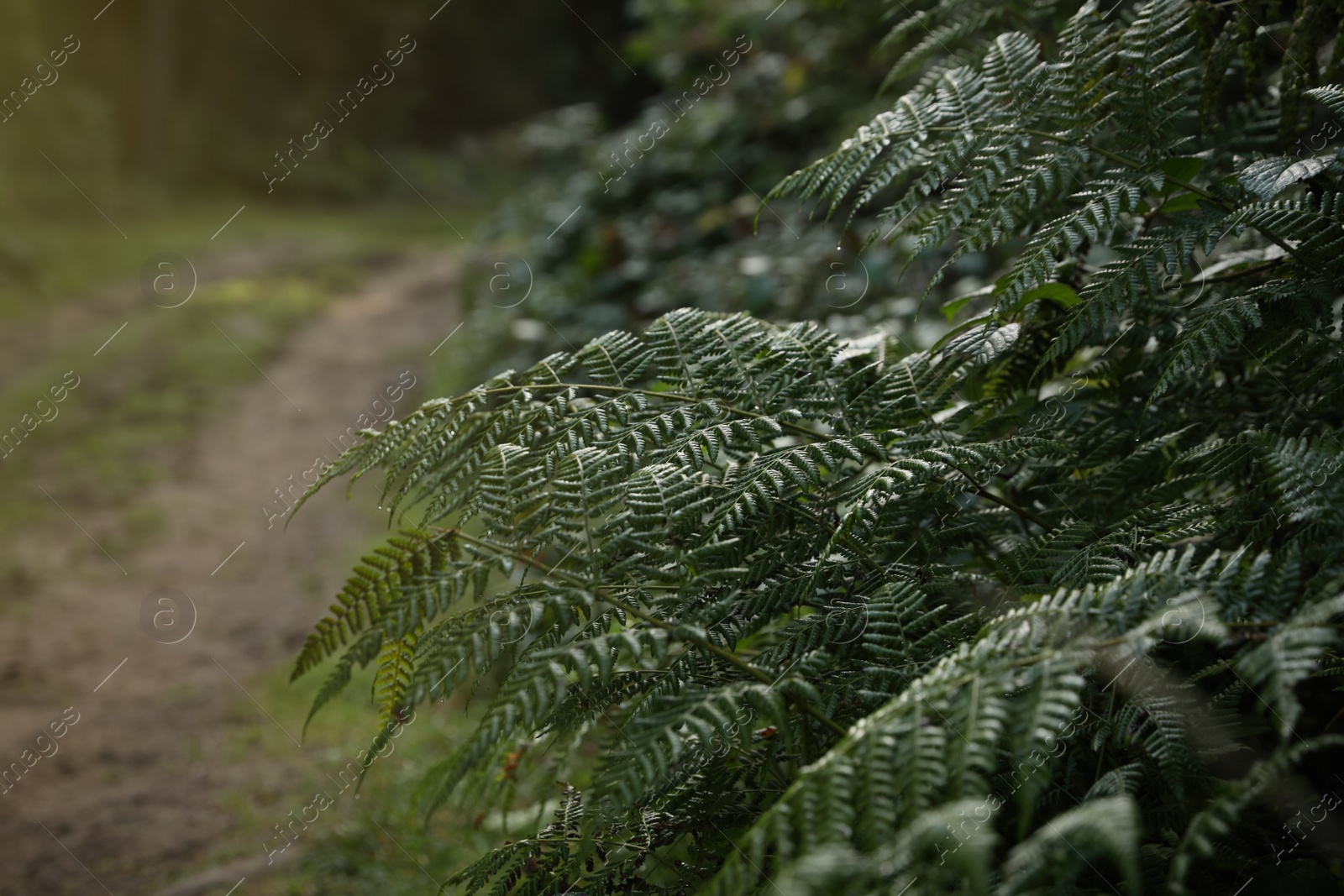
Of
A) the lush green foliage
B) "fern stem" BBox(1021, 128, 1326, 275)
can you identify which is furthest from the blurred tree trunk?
"fern stem" BBox(1021, 128, 1326, 275)

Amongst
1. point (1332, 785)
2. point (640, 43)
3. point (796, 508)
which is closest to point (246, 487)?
point (640, 43)

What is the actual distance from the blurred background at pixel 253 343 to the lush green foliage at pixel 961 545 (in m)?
0.27

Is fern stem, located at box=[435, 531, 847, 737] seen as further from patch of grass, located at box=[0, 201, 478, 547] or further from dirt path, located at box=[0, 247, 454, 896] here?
patch of grass, located at box=[0, 201, 478, 547]

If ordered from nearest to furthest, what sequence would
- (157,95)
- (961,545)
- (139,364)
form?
1. (961,545)
2. (139,364)
3. (157,95)

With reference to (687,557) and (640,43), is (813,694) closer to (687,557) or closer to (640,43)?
(687,557)

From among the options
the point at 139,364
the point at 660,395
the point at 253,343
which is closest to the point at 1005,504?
the point at 660,395

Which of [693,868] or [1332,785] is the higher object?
[693,868]

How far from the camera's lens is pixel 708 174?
631 centimetres

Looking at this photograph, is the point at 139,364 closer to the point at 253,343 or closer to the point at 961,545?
the point at 253,343

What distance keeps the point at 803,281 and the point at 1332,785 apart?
11.4 ft

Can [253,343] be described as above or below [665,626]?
above

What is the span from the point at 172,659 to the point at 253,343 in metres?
4.98

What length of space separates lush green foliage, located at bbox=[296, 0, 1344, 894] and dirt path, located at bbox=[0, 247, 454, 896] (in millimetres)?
2113

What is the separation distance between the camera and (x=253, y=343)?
8.48 meters
